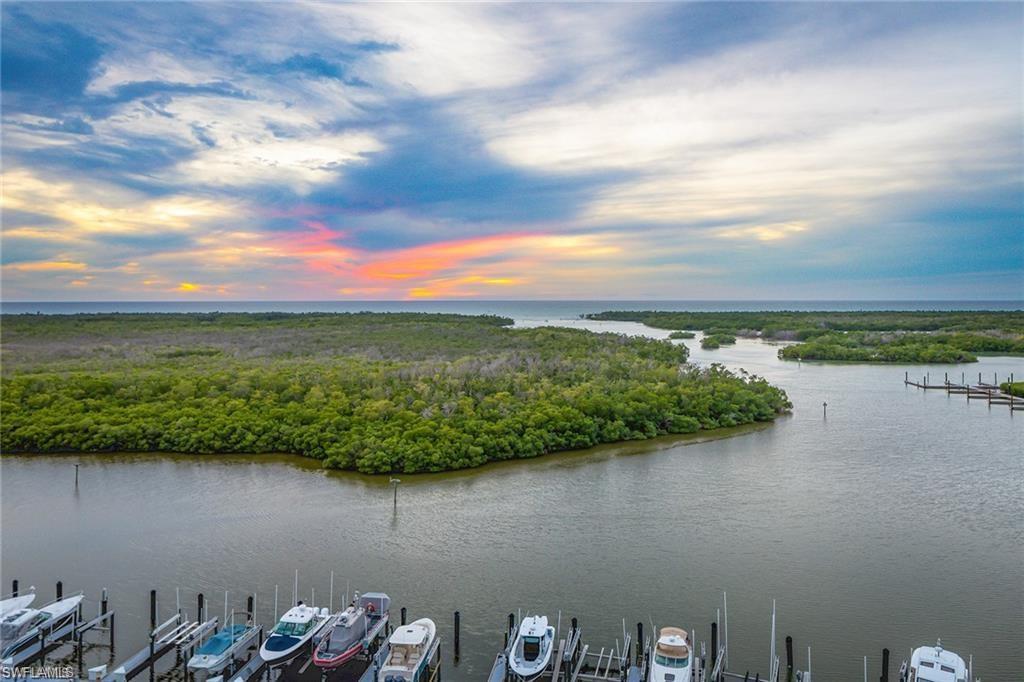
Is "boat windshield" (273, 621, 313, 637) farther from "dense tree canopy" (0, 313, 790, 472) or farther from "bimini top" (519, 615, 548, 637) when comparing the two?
"dense tree canopy" (0, 313, 790, 472)

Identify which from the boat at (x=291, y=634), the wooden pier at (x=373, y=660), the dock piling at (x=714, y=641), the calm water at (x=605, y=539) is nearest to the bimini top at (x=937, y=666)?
the calm water at (x=605, y=539)

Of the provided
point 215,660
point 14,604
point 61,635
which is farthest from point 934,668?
point 14,604

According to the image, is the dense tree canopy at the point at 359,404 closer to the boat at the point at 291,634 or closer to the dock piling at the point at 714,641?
the boat at the point at 291,634

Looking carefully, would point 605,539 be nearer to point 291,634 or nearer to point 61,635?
point 291,634

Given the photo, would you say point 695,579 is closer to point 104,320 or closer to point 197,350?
point 197,350

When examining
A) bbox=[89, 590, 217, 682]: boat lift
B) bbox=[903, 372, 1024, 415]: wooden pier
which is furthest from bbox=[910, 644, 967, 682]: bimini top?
bbox=[903, 372, 1024, 415]: wooden pier

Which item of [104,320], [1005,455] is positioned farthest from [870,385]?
[104,320]
